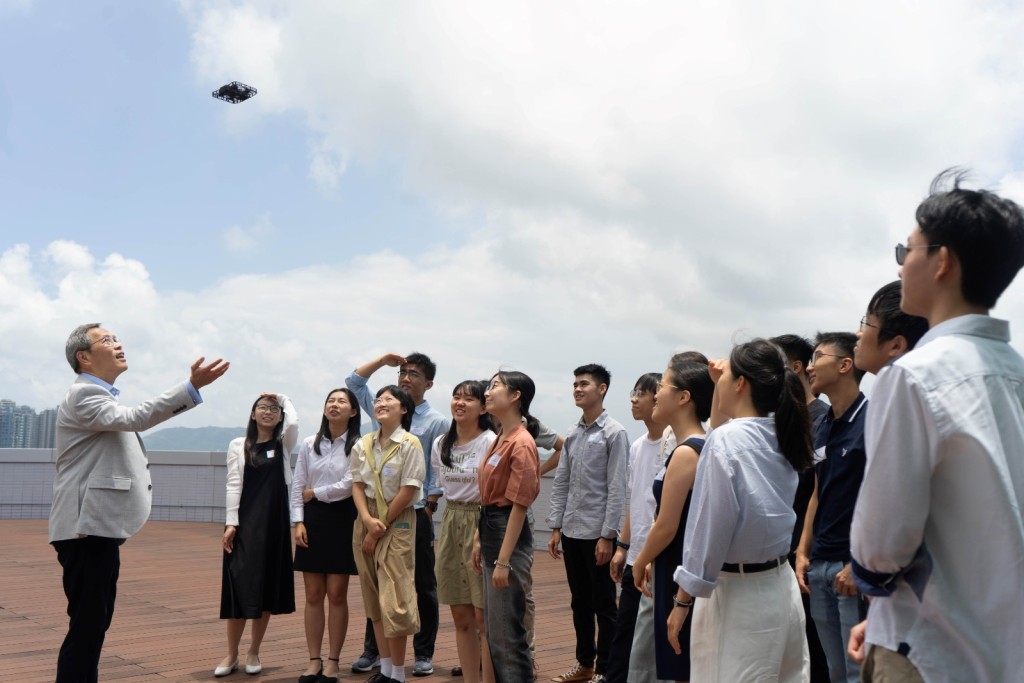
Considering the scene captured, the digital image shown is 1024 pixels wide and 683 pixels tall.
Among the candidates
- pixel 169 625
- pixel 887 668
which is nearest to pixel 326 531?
pixel 169 625

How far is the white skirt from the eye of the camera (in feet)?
9.00

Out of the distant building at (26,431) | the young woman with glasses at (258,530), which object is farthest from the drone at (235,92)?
the young woman with glasses at (258,530)

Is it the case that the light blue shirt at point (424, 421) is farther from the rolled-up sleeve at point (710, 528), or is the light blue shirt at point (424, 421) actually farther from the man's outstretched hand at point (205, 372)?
the rolled-up sleeve at point (710, 528)

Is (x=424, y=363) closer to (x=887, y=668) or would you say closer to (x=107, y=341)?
(x=107, y=341)

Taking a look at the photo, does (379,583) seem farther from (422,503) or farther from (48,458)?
(48,458)

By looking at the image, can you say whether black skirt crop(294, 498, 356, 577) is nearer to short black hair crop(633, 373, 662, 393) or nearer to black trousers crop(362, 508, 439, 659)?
black trousers crop(362, 508, 439, 659)

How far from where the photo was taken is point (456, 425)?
206 inches

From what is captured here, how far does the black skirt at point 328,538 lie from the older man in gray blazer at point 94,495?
123cm

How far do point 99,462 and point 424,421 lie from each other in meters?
2.28

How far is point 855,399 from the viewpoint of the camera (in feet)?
12.6

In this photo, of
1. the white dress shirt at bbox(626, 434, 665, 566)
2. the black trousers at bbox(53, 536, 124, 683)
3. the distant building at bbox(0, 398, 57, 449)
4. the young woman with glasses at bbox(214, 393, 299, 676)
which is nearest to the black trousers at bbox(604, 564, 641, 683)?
the white dress shirt at bbox(626, 434, 665, 566)

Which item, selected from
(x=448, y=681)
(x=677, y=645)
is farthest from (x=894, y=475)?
(x=448, y=681)

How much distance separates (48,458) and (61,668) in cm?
1157

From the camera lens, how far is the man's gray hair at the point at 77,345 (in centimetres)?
461
